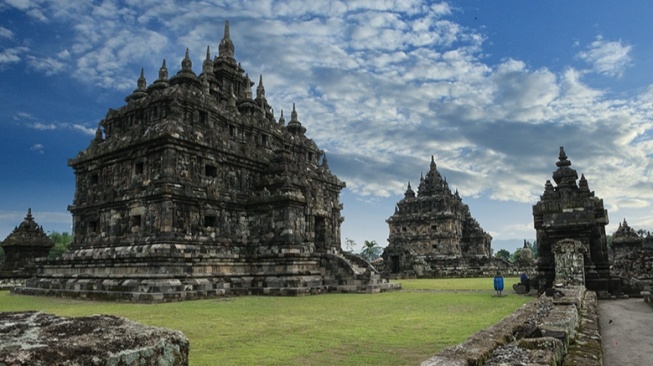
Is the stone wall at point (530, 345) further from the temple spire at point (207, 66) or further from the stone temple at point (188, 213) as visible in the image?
the temple spire at point (207, 66)

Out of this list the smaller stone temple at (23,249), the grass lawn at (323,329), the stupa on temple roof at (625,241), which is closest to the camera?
the grass lawn at (323,329)

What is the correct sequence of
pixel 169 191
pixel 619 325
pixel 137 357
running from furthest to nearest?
pixel 169 191, pixel 619 325, pixel 137 357

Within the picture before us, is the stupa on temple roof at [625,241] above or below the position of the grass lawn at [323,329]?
above

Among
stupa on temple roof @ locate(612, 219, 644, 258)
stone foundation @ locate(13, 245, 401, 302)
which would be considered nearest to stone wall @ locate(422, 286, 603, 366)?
stone foundation @ locate(13, 245, 401, 302)

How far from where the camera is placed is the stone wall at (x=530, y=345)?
13.3 ft

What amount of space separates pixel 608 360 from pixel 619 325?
4.07 metres

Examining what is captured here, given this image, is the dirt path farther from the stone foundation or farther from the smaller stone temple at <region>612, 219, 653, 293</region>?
the stone foundation

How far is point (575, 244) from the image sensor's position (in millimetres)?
15828

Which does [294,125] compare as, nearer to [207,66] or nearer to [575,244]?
[207,66]

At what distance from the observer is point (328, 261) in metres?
23.6

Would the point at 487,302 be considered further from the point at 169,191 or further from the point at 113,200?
the point at 113,200

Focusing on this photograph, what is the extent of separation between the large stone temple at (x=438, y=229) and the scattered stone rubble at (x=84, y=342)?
167ft

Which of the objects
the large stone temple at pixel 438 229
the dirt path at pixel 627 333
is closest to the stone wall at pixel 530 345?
the dirt path at pixel 627 333

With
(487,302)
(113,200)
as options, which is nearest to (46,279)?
(113,200)
